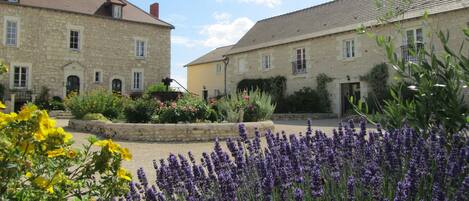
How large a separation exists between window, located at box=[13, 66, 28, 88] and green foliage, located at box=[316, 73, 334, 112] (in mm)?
15752

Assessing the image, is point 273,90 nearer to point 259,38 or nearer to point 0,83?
point 259,38

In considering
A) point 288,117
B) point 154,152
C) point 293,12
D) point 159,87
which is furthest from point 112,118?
point 293,12

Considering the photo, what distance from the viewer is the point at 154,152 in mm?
7758

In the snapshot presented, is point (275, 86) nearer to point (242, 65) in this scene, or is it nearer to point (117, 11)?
point (242, 65)

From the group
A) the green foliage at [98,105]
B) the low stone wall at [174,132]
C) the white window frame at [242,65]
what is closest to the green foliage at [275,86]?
the white window frame at [242,65]

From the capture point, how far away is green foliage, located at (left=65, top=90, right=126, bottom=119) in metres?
12.8

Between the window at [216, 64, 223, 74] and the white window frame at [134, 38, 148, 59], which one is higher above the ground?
the white window frame at [134, 38, 148, 59]

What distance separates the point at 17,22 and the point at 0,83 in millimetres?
3415

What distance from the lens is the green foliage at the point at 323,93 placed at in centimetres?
1955

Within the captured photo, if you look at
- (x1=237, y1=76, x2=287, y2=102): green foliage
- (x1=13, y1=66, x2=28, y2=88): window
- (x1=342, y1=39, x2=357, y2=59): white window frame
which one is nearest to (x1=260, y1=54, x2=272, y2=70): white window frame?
(x1=237, y1=76, x2=287, y2=102): green foliage

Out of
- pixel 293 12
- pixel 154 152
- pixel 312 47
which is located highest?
pixel 293 12

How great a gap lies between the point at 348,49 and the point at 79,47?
1524cm

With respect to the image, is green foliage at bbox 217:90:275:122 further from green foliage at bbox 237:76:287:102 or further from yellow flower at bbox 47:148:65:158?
green foliage at bbox 237:76:287:102

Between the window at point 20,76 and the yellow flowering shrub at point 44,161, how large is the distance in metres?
21.5
